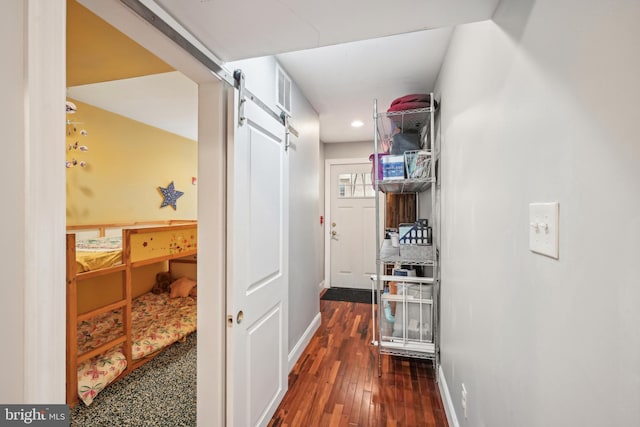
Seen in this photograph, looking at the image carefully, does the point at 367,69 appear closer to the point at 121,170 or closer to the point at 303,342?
the point at 303,342

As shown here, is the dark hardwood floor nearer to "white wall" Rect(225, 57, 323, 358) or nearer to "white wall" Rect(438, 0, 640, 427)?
"white wall" Rect(225, 57, 323, 358)

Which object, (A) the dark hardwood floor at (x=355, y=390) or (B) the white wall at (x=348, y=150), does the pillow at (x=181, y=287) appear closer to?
(A) the dark hardwood floor at (x=355, y=390)

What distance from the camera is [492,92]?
1.04 metres

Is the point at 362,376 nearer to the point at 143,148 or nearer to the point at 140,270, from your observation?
the point at 140,270

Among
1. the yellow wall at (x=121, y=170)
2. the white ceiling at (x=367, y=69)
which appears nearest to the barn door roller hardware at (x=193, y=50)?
the white ceiling at (x=367, y=69)

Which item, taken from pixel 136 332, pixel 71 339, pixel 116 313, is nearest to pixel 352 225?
pixel 136 332

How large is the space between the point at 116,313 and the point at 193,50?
9.36 ft

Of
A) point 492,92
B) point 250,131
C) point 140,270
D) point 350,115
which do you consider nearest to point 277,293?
point 250,131

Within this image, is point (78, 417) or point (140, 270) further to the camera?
point (140, 270)

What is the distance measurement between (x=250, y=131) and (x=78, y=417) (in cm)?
215

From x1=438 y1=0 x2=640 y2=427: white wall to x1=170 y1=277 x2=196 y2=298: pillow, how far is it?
11.0 ft

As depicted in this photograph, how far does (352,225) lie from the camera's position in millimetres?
4500

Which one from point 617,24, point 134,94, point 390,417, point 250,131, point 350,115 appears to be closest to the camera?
point 617,24

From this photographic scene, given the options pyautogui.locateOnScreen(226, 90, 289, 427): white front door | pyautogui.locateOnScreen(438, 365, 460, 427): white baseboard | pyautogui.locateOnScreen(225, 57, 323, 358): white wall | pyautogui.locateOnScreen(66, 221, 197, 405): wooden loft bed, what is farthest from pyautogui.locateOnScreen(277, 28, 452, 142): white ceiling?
pyautogui.locateOnScreen(438, 365, 460, 427): white baseboard
